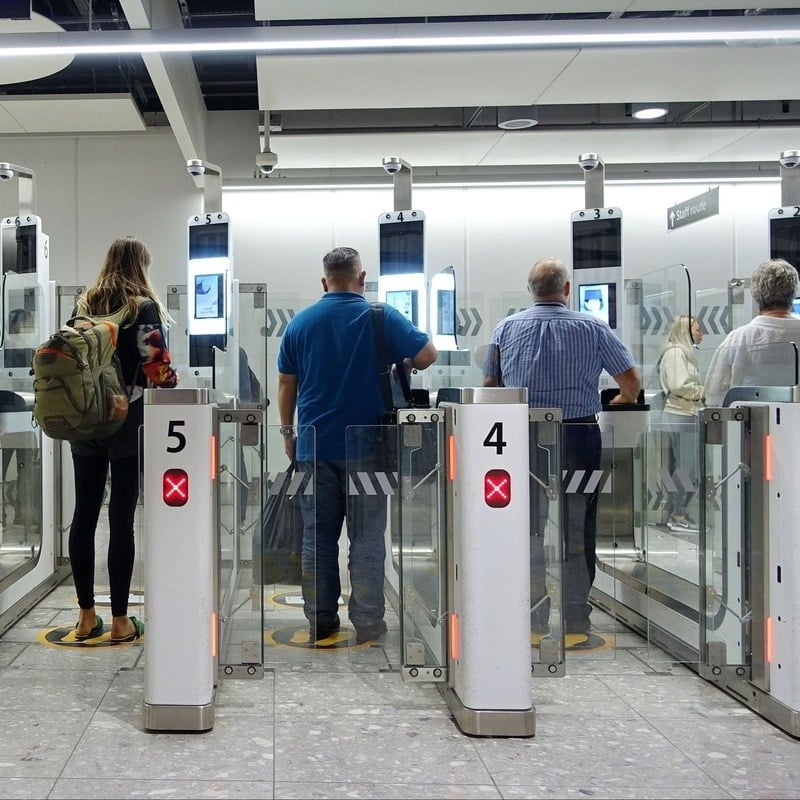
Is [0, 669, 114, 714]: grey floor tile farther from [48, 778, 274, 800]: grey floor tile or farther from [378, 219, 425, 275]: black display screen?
[378, 219, 425, 275]: black display screen

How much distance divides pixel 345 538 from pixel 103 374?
996 millimetres

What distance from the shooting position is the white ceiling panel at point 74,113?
598 cm

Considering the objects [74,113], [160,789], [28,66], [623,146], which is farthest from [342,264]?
[623,146]

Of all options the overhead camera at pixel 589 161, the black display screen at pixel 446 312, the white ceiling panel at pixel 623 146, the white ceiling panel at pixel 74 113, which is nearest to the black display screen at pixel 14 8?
the black display screen at pixel 446 312

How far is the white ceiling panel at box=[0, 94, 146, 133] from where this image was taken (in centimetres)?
598

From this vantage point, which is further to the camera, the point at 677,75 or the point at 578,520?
the point at 677,75

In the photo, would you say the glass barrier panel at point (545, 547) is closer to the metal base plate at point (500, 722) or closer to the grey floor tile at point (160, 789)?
the metal base plate at point (500, 722)

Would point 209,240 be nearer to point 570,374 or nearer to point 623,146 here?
point 570,374

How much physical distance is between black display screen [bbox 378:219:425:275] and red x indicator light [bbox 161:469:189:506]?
1993 mm

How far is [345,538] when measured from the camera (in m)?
3.16

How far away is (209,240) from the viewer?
4090mm

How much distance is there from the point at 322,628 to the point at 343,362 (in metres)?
0.94

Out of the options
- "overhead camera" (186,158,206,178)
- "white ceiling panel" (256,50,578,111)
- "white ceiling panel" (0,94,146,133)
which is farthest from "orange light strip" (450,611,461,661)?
"white ceiling panel" (0,94,146,133)

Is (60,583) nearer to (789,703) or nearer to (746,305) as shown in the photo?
(789,703)
